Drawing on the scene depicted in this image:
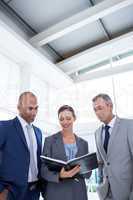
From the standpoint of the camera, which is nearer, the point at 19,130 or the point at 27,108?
the point at 19,130

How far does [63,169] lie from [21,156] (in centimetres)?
38

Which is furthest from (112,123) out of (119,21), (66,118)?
(119,21)

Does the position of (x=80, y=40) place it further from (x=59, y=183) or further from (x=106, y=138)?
(x=59, y=183)

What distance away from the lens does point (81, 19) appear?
11.4ft

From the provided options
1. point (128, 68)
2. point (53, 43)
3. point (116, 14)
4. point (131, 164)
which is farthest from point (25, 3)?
point (131, 164)

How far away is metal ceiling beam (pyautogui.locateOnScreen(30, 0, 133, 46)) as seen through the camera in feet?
10.8

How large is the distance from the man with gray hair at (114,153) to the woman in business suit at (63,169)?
0.60 ft

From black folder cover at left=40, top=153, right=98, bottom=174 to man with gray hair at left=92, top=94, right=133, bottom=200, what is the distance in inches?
4.5

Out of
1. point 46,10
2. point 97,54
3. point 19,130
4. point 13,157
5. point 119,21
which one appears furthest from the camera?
point 97,54

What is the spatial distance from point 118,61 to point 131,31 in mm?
867

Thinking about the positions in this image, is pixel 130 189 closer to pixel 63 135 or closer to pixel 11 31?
pixel 63 135

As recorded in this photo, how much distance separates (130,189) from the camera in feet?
5.89

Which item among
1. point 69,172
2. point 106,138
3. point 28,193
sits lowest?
point 28,193

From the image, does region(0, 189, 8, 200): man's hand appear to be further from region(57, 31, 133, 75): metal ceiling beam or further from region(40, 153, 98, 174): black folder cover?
region(57, 31, 133, 75): metal ceiling beam
